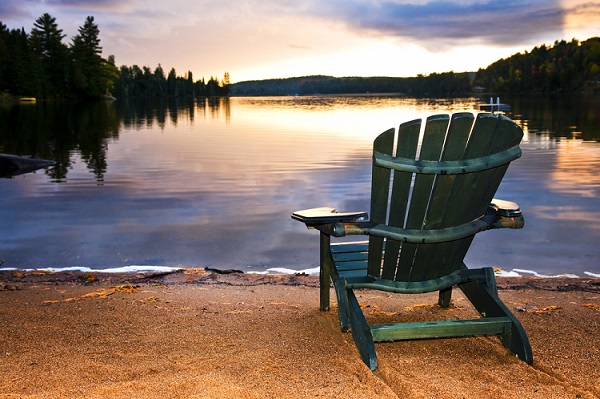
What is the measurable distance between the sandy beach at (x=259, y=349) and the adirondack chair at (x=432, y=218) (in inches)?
7.5

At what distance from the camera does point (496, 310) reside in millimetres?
3164

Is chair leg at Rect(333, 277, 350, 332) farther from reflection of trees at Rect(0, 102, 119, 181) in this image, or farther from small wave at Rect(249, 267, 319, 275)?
reflection of trees at Rect(0, 102, 119, 181)

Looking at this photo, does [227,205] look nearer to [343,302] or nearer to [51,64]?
[343,302]

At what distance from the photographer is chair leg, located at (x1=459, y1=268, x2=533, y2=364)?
292 cm

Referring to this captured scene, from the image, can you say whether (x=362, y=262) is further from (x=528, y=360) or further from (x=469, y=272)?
(x=528, y=360)

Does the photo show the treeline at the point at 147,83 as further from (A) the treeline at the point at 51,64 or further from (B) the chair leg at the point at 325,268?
(B) the chair leg at the point at 325,268

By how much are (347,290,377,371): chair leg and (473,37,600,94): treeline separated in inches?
6100

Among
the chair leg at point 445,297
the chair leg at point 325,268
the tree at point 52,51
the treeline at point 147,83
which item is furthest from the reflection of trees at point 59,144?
the treeline at point 147,83

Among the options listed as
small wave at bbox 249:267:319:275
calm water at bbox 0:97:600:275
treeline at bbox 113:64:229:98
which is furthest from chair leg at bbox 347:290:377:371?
treeline at bbox 113:64:229:98

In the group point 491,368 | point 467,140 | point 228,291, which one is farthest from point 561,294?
point 228,291

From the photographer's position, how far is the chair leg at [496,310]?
2.92 m

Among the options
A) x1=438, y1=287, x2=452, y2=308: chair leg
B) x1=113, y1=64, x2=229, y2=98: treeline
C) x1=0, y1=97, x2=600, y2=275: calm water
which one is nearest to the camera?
x1=438, y1=287, x2=452, y2=308: chair leg

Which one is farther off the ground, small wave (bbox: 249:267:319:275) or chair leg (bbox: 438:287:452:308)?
chair leg (bbox: 438:287:452:308)

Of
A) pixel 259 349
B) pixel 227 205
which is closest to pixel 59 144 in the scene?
pixel 227 205
